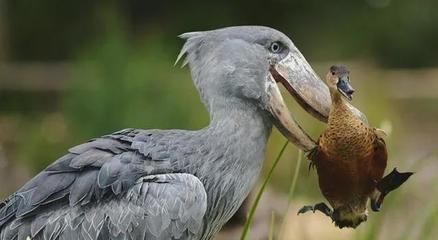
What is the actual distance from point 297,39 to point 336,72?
33.3 feet

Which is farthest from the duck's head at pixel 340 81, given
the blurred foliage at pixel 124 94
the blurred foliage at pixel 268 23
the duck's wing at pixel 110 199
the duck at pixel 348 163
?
the blurred foliage at pixel 268 23

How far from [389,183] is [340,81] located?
0.29m

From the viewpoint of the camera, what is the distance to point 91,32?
11.2 metres

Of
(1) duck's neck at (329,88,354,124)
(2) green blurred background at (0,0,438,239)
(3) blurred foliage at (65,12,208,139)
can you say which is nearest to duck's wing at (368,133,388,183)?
(1) duck's neck at (329,88,354,124)

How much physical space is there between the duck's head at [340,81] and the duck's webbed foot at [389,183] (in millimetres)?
225

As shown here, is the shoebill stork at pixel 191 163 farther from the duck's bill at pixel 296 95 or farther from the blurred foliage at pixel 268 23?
the blurred foliage at pixel 268 23

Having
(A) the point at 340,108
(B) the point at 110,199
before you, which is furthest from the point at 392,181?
(B) the point at 110,199

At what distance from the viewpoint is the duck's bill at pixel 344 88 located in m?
2.66

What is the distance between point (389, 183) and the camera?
271 centimetres

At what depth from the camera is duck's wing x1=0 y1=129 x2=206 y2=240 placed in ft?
9.14

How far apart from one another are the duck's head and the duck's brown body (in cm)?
2

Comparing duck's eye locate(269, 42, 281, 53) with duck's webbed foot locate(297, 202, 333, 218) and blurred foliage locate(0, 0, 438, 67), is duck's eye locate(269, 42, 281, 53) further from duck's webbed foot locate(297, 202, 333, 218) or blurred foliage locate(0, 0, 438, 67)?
blurred foliage locate(0, 0, 438, 67)

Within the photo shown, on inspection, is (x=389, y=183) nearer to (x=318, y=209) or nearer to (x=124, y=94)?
(x=318, y=209)

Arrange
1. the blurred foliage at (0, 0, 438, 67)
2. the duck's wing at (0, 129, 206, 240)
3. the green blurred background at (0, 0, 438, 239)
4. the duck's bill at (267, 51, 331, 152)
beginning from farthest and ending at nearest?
the blurred foliage at (0, 0, 438, 67)
the green blurred background at (0, 0, 438, 239)
the duck's bill at (267, 51, 331, 152)
the duck's wing at (0, 129, 206, 240)
